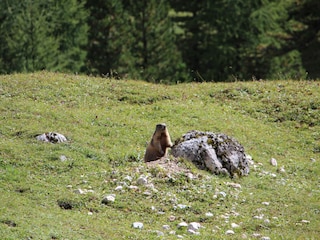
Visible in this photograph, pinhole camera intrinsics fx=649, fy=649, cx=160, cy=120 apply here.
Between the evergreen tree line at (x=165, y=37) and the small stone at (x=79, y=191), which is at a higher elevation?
the small stone at (x=79, y=191)

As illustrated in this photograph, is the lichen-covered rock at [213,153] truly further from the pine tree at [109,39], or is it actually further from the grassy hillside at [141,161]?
the pine tree at [109,39]

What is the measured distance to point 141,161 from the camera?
16141 mm

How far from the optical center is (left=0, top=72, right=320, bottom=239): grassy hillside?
1277 centimetres

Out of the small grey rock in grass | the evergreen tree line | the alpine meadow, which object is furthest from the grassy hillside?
the evergreen tree line

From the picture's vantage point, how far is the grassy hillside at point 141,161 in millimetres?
12766

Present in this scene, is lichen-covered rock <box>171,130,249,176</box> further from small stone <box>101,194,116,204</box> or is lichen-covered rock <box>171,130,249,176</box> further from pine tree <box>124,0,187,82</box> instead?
pine tree <box>124,0,187,82</box>

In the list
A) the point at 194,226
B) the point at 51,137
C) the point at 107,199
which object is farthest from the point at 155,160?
the point at 194,226

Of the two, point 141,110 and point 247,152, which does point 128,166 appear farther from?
point 141,110

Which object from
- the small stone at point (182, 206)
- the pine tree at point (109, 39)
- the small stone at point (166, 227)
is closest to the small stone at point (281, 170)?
the small stone at point (182, 206)

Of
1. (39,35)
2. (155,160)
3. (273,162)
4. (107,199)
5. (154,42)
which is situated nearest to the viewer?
(107,199)

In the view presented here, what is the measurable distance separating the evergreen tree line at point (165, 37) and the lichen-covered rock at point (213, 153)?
28.8 metres

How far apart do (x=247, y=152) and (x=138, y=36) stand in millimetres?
30334

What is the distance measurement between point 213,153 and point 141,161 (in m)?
1.81

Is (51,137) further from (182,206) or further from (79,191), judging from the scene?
(182,206)
